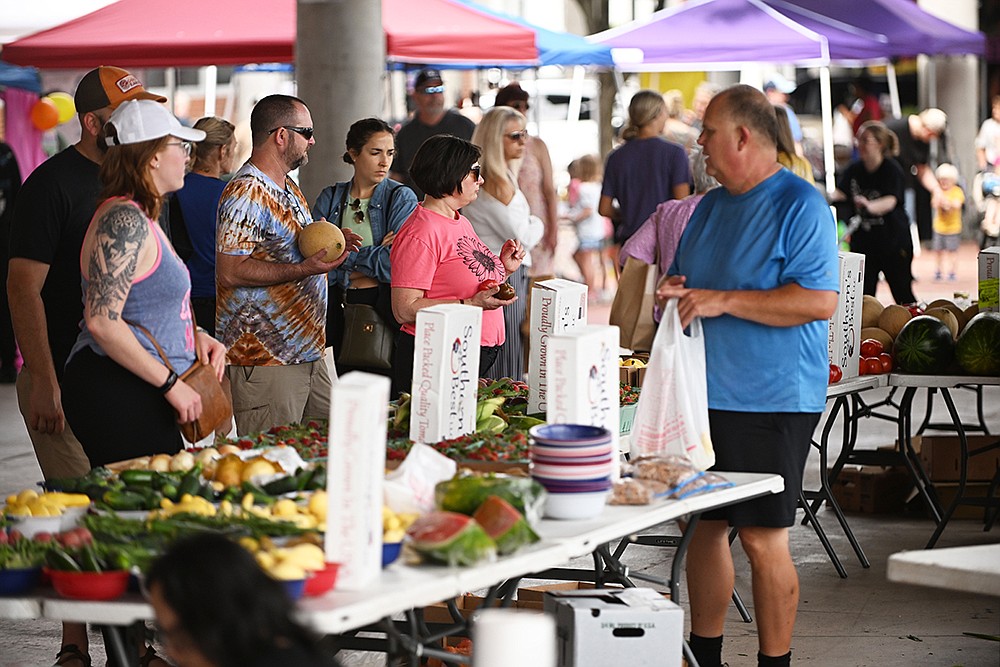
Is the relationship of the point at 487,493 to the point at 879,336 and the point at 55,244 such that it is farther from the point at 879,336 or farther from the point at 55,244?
the point at 879,336

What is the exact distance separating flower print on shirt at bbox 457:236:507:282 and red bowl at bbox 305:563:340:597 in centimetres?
243

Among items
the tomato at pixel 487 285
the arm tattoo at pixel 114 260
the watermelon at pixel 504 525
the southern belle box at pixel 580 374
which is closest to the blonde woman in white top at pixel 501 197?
the tomato at pixel 487 285

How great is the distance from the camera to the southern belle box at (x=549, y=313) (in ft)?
15.3

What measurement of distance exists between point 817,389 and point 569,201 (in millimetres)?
12356

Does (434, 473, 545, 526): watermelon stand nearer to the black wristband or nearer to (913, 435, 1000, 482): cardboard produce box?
the black wristband

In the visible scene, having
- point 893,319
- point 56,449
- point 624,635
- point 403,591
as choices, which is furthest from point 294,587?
point 893,319

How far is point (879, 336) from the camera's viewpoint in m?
6.75

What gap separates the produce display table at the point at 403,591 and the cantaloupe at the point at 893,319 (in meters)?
3.57

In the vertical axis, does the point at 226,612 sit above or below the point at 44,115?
below

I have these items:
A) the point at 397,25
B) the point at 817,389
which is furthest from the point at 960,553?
the point at 397,25

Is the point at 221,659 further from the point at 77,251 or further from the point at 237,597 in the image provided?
the point at 77,251

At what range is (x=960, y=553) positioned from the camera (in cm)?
333

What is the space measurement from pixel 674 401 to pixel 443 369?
671 mm

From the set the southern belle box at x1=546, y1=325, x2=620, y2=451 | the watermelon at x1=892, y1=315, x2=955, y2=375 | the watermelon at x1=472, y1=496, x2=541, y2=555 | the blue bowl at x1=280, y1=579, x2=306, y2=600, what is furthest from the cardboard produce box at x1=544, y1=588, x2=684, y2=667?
the watermelon at x1=892, y1=315, x2=955, y2=375
